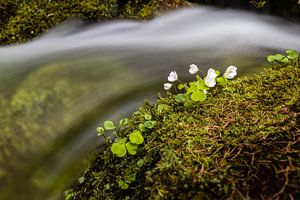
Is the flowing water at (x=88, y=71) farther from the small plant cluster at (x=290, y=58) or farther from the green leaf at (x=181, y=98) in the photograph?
the green leaf at (x=181, y=98)

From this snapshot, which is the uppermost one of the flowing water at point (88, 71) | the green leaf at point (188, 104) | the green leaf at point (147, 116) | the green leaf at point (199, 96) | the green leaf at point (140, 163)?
the green leaf at point (199, 96)

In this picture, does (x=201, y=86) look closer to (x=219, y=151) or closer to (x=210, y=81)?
(x=210, y=81)

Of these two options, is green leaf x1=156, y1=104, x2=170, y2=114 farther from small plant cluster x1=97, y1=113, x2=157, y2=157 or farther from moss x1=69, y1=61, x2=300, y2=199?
small plant cluster x1=97, y1=113, x2=157, y2=157

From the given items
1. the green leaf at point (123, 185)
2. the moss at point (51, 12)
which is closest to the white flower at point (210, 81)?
the green leaf at point (123, 185)

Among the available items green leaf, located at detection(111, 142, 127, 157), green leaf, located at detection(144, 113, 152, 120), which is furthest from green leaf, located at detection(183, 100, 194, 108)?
green leaf, located at detection(111, 142, 127, 157)

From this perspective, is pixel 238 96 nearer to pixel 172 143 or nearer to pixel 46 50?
pixel 172 143

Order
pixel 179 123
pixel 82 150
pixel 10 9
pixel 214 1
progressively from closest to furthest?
1. pixel 179 123
2. pixel 82 150
3. pixel 10 9
4. pixel 214 1

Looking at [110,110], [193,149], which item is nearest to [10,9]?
[110,110]
